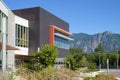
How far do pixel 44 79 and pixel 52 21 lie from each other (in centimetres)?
6340

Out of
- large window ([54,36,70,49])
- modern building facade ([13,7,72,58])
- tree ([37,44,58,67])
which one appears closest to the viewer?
tree ([37,44,58,67])

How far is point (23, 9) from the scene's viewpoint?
241 feet

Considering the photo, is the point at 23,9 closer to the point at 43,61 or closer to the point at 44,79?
the point at 43,61

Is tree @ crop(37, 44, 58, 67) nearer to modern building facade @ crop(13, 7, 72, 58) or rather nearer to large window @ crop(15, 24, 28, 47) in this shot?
large window @ crop(15, 24, 28, 47)

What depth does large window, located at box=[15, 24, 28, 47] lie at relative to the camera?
6454cm

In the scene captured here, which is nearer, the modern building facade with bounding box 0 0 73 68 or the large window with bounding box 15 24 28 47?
the large window with bounding box 15 24 28 47

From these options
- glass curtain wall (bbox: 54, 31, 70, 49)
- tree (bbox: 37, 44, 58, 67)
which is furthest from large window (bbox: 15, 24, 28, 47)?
glass curtain wall (bbox: 54, 31, 70, 49)

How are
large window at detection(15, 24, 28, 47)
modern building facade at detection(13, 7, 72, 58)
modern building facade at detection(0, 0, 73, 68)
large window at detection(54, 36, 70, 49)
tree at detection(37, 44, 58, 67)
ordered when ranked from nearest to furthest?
tree at detection(37, 44, 58, 67) < large window at detection(15, 24, 28, 47) < modern building facade at detection(0, 0, 73, 68) < modern building facade at detection(13, 7, 72, 58) < large window at detection(54, 36, 70, 49)

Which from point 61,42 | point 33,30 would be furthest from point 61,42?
point 33,30

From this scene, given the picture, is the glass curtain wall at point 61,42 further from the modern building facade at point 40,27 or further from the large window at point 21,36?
the large window at point 21,36

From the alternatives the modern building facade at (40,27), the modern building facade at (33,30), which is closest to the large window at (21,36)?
the modern building facade at (33,30)

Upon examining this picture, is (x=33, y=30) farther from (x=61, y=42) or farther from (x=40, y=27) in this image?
(x=61, y=42)

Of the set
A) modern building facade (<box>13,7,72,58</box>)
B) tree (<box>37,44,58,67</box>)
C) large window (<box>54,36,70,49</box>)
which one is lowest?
tree (<box>37,44,58,67</box>)

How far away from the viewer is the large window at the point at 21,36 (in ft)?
212
